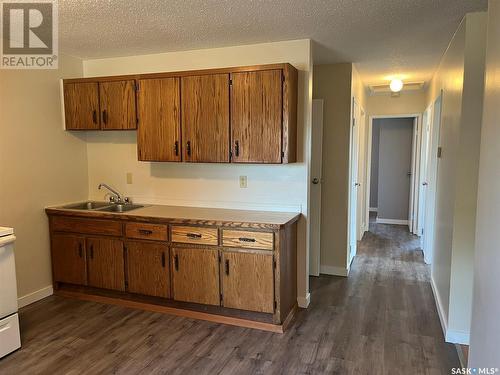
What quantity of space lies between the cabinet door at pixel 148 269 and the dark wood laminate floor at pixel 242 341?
219mm

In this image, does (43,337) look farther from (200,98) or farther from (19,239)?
(200,98)

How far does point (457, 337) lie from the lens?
2779 millimetres

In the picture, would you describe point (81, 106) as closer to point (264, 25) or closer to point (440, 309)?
point (264, 25)

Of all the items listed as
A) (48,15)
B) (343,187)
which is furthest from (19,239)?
(343,187)

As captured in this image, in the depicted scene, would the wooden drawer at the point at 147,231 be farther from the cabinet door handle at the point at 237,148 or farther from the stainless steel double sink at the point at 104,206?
the cabinet door handle at the point at 237,148

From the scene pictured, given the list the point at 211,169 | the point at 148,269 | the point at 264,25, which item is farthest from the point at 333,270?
the point at 264,25

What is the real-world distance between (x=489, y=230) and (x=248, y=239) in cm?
169

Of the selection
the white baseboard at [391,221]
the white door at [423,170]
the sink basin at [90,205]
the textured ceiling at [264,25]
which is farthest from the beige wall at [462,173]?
the white baseboard at [391,221]

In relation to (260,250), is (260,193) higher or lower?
higher

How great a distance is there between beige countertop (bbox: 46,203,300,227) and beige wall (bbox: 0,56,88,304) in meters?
0.21

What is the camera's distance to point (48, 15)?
2.65m

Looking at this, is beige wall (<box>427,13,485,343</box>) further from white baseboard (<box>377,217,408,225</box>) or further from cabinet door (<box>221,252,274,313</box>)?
white baseboard (<box>377,217,408,225</box>)

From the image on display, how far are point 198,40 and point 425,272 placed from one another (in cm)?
359

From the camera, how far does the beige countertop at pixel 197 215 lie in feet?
9.80
